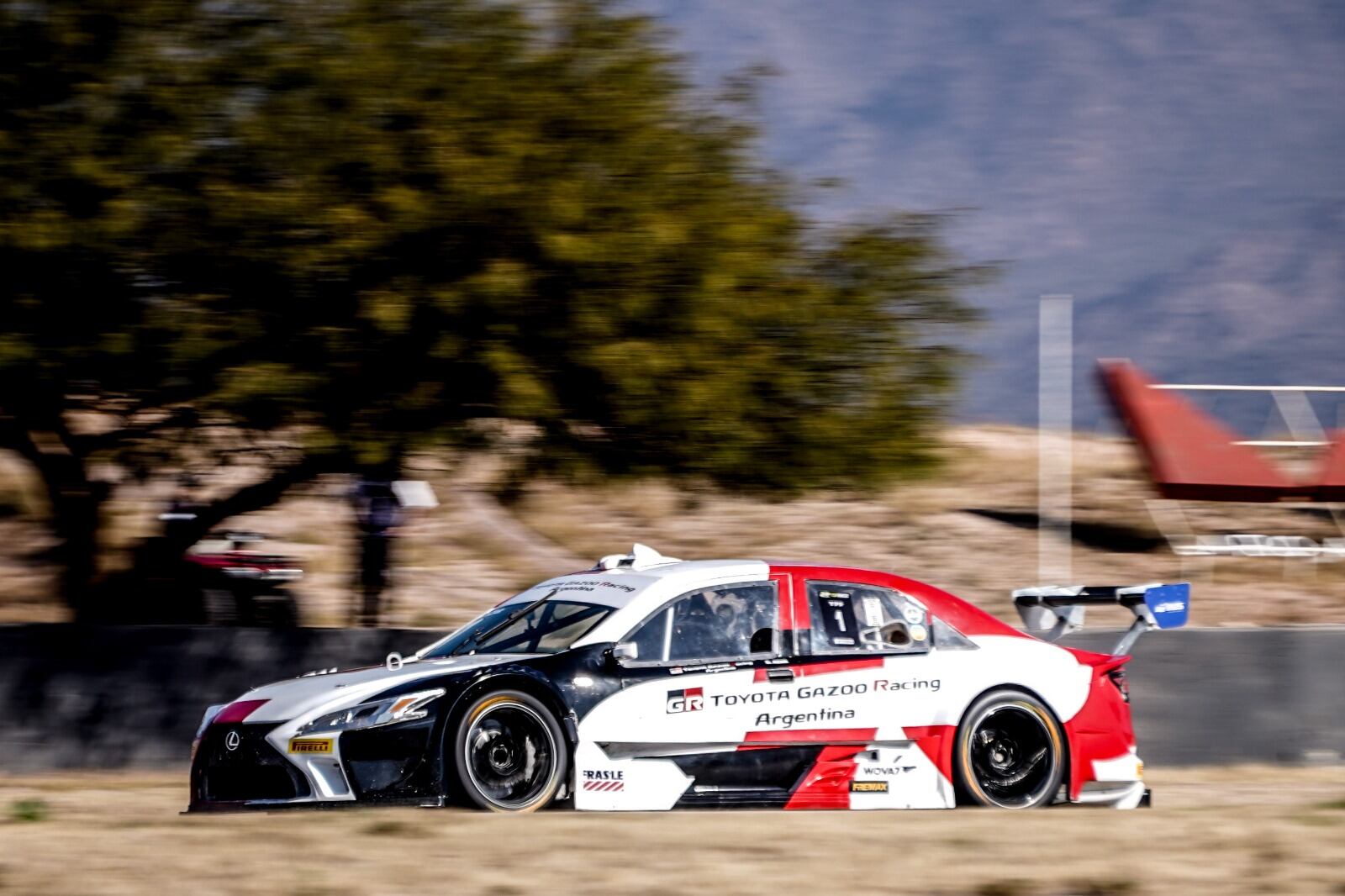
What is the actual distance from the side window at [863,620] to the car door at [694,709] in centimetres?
20

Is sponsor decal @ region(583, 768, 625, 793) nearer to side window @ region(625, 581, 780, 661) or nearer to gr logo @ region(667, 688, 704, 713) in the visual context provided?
gr logo @ region(667, 688, 704, 713)

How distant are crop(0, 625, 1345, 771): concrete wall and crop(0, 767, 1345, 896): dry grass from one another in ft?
11.5

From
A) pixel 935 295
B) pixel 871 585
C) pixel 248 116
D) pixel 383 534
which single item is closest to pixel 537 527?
pixel 383 534

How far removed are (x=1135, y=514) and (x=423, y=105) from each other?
14.6 metres

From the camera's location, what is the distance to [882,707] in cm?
879

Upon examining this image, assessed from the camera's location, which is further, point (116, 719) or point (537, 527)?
point (537, 527)

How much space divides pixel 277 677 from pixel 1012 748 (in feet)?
17.1

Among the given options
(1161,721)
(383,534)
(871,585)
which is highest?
(383,534)

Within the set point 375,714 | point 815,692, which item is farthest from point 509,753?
point 815,692

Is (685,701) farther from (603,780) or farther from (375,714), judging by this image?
(375,714)

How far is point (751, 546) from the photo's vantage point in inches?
832

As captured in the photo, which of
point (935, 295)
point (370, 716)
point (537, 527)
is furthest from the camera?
point (537, 527)

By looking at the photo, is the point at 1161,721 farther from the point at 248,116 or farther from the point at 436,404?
the point at 248,116

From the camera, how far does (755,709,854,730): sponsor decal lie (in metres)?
8.59
